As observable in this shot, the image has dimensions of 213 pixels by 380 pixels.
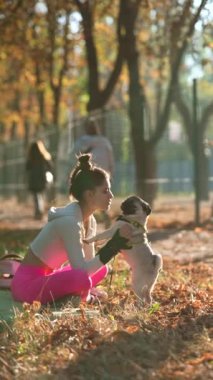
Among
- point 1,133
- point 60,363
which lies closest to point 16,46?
point 60,363

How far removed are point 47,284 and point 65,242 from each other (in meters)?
0.38

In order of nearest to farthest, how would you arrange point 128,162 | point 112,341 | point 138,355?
1. point 138,355
2. point 112,341
3. point 128,162

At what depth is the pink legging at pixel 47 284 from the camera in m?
6.95

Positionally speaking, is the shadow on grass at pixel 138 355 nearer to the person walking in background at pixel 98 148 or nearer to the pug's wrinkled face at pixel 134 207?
the pug's wrinkled face at pixel 134 207

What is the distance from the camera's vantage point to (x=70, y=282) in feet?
22.8

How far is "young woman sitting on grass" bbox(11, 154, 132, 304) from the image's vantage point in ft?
22.6

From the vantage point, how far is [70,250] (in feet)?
22.6

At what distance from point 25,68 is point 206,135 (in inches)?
600

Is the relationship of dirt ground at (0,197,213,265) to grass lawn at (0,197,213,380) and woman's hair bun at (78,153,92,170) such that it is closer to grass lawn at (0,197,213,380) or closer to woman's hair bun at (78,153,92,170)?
woman's hair bun at (78,153,92,170)

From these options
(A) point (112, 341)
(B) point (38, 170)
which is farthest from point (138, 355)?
(B) point (38, 170)

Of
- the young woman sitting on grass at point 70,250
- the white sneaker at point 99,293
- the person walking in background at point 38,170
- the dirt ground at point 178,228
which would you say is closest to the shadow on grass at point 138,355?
the young woman sitting on grass at point 70,250

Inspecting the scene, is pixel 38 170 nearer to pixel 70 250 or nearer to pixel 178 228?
pixel 178 228

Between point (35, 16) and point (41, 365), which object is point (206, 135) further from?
point (41, 365)

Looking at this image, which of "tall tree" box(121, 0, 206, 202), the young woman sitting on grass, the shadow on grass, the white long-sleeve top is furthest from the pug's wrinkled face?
"tall tree" box(121, 0, 206, 202)
